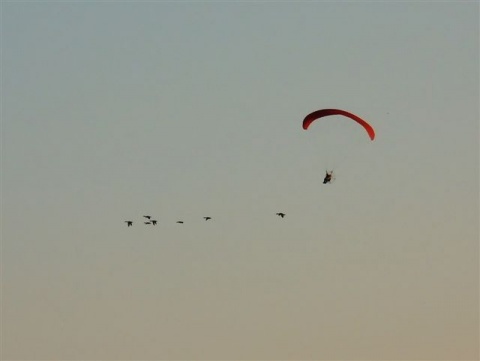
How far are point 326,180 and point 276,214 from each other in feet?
17.5

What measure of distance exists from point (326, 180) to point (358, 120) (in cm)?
695

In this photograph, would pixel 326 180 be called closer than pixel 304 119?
Yes

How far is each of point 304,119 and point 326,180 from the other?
335 inches

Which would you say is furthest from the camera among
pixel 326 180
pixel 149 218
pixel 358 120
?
pixel 149 218

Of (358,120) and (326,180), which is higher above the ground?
(358,120)

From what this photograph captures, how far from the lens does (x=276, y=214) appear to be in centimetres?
7512

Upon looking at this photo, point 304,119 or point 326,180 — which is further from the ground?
point 304,119

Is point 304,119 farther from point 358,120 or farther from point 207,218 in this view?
point 207,218

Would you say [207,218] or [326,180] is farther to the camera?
[207,218]

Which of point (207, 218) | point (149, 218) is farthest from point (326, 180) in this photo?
point (149, 218)

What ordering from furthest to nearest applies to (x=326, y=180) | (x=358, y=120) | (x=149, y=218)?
(x=149, y=218)
(x=358, y=120)
(x=326, y=180)

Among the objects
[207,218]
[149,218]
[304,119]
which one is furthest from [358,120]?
[149,218]

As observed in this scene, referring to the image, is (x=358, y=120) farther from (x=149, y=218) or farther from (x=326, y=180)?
(x=149, y=218)

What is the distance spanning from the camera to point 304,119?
78.6 meters
